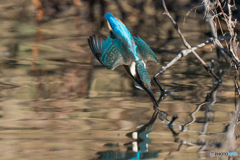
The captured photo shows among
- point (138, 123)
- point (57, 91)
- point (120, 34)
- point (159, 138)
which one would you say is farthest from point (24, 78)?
point (159, 138)

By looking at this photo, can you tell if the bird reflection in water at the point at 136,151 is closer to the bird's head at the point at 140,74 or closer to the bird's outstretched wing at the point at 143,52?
the bird's head at the point at 140,74

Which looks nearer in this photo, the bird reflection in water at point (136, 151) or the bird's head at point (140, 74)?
the bird reflection in water at point (136, 151)

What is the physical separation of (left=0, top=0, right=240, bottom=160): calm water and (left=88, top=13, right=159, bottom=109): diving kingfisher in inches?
11.7

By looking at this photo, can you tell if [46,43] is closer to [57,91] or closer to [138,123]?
[57,91]

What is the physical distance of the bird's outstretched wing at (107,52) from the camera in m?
4.16

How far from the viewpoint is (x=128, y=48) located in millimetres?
4160

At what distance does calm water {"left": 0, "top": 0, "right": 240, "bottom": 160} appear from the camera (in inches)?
120

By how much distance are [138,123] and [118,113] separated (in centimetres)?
28

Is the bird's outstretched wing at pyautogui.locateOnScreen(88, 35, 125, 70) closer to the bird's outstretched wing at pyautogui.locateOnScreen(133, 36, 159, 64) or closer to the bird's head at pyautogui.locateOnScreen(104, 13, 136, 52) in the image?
the bird's head at pyautogui.locateOnScreen(104, 13, 136, 52)

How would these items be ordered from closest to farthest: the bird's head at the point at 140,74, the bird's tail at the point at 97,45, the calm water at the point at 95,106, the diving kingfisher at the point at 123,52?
the calm water at the point at 95,106 → the bird's head at the point at 140,74 → the diving kingfisher at the point at 123,52 → the bird's tail at the point at 97,45

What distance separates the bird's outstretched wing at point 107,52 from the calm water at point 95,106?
0.33m

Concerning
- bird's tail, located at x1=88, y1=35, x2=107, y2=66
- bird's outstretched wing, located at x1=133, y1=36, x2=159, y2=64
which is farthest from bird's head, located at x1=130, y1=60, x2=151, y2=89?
bird's tail, located at x1=88, y1=35, x2=107, y2=66

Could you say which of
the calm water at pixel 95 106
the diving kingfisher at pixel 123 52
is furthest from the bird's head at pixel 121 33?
the calm water at pixel 95 106

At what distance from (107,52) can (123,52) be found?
0.67 feet
